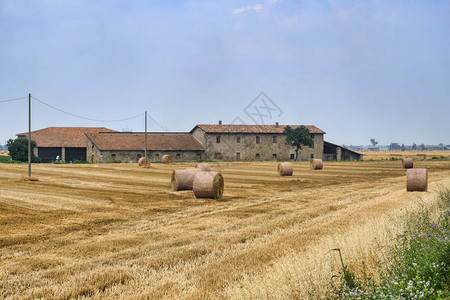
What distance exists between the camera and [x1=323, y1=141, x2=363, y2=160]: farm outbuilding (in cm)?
8431

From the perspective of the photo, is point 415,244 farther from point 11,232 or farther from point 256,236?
point 11,232

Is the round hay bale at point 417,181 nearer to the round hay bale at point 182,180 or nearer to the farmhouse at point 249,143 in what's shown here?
the round hay bale at point 182,180

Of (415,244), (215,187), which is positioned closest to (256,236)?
(415,244)

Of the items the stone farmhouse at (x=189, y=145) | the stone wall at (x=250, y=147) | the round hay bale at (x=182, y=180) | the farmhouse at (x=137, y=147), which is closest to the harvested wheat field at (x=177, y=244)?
the round hay bale at (x=182, y=180)

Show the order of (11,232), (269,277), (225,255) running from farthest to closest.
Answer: (11,232) < (225,255) < (269,277)

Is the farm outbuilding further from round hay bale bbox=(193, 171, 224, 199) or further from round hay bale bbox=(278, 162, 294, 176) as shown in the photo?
round hay bale bbox=(193, 171, 224, 199)

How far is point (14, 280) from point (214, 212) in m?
8.68

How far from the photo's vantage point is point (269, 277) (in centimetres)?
711

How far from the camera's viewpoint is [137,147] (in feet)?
226

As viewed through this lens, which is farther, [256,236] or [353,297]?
[256,236]

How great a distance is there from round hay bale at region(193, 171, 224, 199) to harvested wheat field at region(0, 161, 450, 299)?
2.09ft

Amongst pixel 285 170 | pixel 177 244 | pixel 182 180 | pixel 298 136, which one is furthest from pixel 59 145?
pixel 177 244

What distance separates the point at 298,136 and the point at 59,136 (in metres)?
44.4

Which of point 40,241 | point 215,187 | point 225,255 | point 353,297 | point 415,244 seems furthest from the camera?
point 215,187
